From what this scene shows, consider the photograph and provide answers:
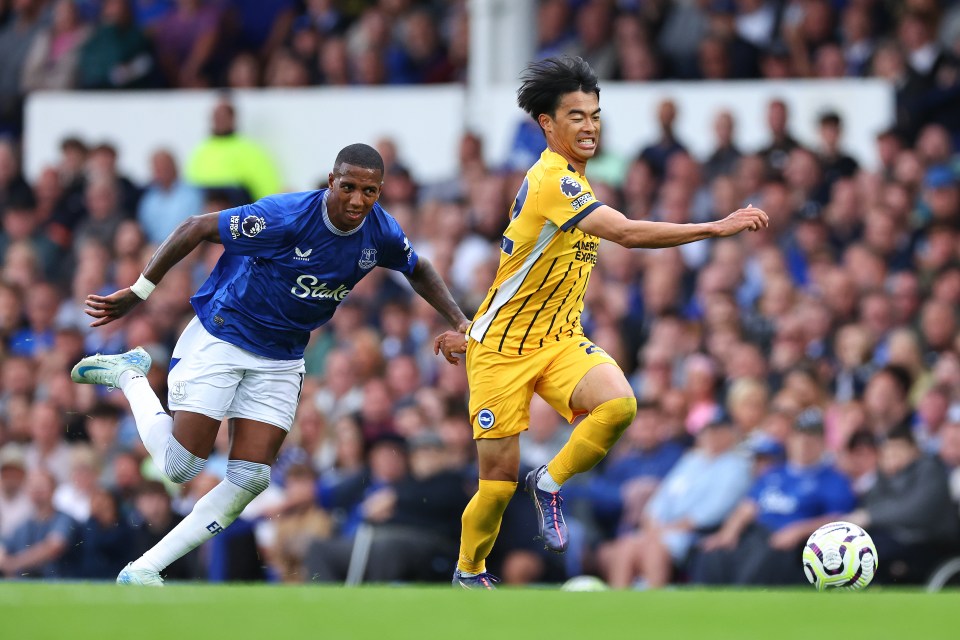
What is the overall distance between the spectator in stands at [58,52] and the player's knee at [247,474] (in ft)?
34.0

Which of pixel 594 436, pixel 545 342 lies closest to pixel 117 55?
pixel 545 342

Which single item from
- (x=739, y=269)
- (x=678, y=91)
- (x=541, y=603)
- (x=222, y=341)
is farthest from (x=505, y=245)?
(x=678, y=91)

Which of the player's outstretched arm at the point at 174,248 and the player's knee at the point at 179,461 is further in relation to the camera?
the player's knee at the point at 179,461

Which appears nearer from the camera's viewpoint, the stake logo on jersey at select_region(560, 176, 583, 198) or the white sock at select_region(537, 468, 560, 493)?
the stake logo on jersey at select_region(560, 176, 583, 198)

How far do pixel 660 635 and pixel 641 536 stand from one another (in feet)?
22.5

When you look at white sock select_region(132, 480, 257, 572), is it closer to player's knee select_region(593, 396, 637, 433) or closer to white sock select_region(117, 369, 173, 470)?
white sock select_region(117, 369, 173, 470)

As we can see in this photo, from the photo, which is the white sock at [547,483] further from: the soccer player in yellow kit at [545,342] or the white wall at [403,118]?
the white wall at [403,118]

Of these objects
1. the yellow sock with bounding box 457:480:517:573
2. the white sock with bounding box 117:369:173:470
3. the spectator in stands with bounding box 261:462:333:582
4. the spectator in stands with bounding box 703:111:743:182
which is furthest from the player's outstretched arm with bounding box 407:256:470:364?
the spectator in stands with bounding box 703:111:743:182

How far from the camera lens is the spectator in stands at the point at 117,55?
63.1ft

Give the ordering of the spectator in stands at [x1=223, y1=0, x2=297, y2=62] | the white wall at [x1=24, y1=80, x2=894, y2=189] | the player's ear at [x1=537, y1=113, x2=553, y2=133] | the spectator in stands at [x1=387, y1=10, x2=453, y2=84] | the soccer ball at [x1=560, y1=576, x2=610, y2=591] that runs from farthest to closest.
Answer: the spectator in stands at [x1=223, y1=0, x2=297, y2=62]
the spectator in stands at [x1=387, y1=10, x2=453, y2=84]
the white wall at [x1=24, y1=80, x2=894, y2=189]
the soccer ball at [x1=560, y1=576, x2=610, y2=591]
the player's ear at [x1=537, y1=113, x2=553, y2=133]

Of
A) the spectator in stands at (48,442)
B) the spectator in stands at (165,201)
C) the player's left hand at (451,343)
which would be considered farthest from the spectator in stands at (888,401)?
the spectator in stands at (165,201)

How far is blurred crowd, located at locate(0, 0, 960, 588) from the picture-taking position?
1324cm

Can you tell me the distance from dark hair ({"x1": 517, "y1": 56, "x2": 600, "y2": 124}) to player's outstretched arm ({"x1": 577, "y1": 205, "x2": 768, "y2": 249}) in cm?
76

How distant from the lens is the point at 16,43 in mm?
20250
